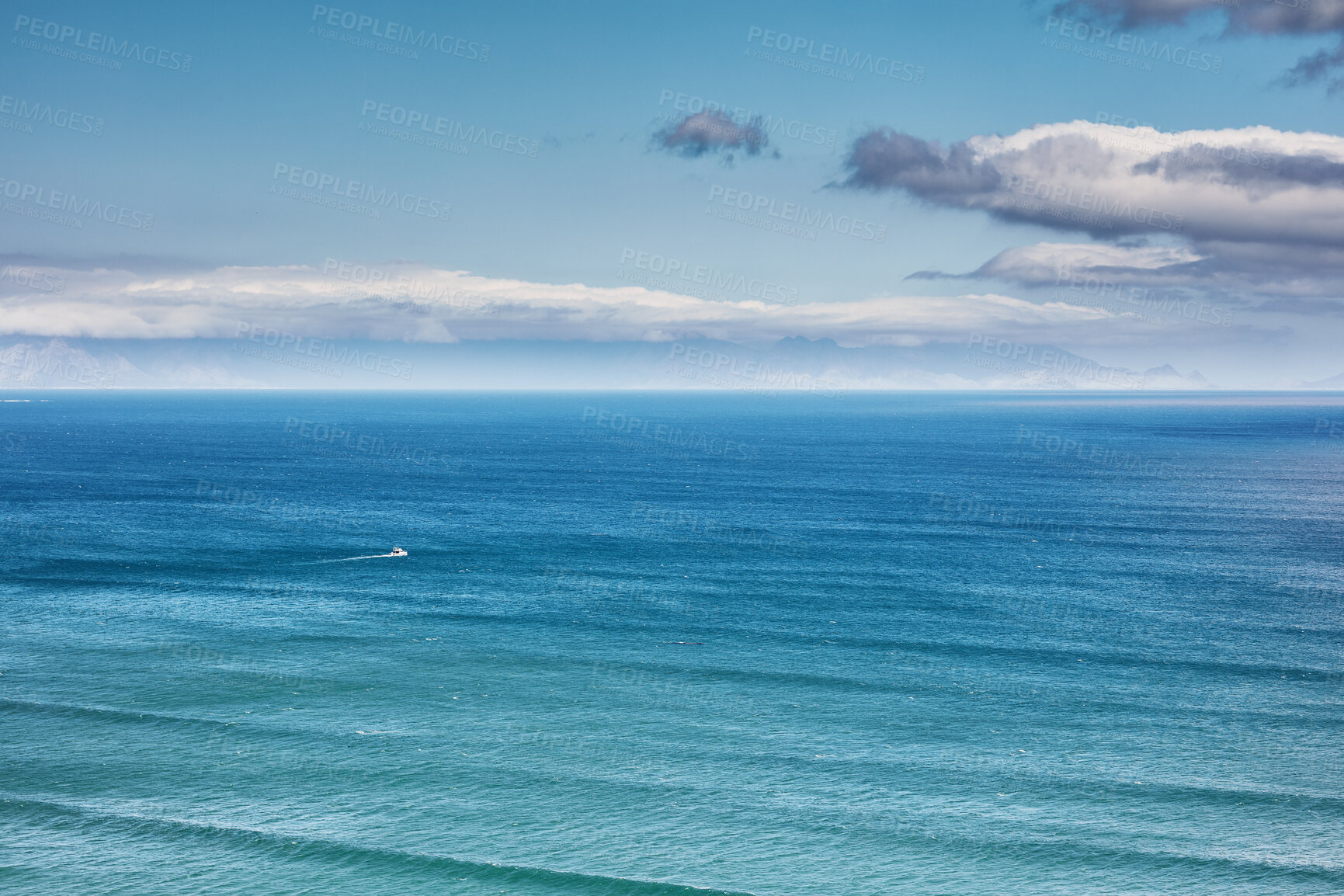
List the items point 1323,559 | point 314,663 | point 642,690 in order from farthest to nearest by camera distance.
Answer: point 1323,559
point 314,663
point 642,690

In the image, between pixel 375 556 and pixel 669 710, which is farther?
pixel 375 556

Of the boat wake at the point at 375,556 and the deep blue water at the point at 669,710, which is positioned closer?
the deep blue water at the point at 669,710

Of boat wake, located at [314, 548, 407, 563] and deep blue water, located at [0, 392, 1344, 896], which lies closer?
deep blue water, located at [0, 392, 1344, 896]

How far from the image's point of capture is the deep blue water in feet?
116

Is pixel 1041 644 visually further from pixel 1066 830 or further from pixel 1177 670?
pixel 1066 830

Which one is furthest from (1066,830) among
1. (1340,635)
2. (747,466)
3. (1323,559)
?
(747,466)

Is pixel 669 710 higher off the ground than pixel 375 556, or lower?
lower

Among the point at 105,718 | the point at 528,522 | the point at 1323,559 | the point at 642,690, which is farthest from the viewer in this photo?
the point at 528,522

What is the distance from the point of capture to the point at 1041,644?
2482 inches

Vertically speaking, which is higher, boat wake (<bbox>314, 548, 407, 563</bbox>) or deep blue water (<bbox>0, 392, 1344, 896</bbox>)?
boat wake (<bbox>314, 548, 407, 563</bbox>)

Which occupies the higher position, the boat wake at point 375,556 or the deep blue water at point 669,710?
the boat wake at point 375,556

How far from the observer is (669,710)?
166 feet

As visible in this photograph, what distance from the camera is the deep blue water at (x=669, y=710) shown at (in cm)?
3550

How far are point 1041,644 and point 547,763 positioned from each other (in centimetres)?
3578
